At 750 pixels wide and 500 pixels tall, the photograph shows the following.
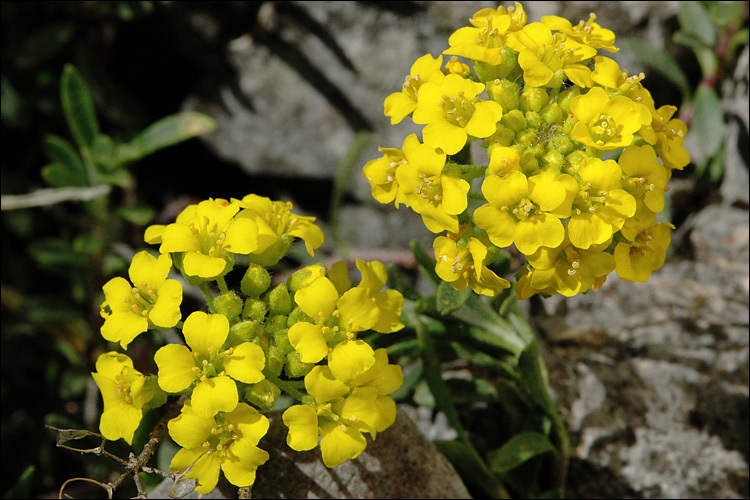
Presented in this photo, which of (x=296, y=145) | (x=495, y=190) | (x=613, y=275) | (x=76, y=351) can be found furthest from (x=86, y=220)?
(x=613, y=275)

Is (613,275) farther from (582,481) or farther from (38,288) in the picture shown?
(38,288)

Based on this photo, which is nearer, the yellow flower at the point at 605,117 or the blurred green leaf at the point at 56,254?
the yellow flower at the point at 605,117

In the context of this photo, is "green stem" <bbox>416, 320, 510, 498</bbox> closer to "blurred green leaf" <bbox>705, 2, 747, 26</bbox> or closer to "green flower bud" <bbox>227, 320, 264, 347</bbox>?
"green flower bud" <bbox>227, 320, 264, 347</bbox>

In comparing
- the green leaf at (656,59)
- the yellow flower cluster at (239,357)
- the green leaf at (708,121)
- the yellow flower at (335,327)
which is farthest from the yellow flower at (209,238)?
the green leaf at (708,121)

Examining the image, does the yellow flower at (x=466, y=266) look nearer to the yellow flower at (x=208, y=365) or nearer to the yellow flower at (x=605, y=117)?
the yellow flower at (x=605, y=117)

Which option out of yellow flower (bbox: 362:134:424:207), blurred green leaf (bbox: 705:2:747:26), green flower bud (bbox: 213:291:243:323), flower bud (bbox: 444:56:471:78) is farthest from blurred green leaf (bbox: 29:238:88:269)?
blurred green leaf (bbox: 705:2:747:26)

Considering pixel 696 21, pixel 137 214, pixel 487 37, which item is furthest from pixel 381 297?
pixel 696 21

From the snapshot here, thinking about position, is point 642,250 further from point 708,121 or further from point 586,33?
point 708,121
